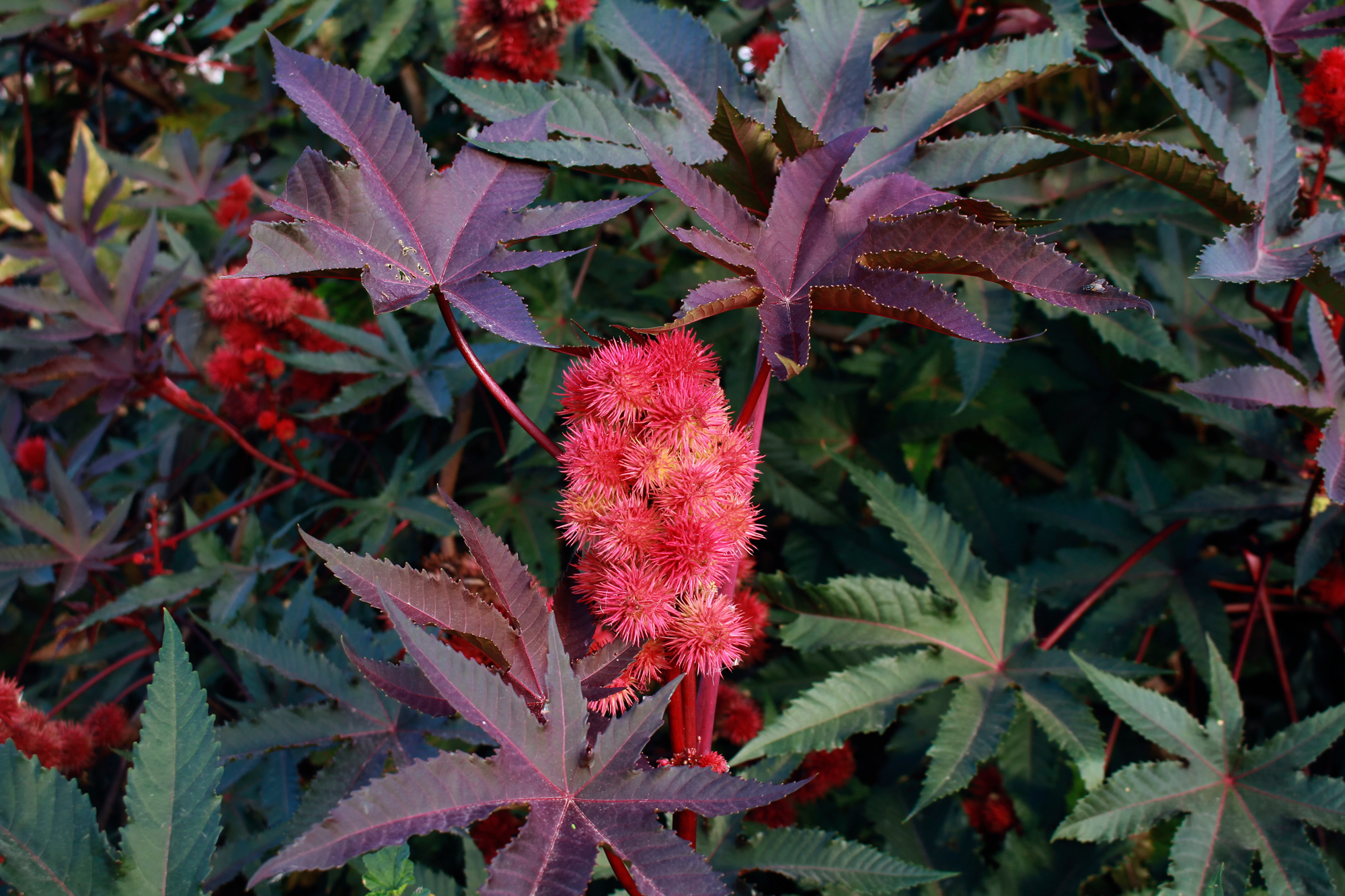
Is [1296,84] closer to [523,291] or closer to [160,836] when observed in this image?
[523,291]

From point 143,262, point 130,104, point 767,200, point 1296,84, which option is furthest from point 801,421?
point 130,104

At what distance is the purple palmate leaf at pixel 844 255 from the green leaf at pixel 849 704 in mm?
598

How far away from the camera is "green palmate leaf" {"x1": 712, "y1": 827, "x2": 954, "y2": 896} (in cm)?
105

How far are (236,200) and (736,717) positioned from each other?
209cm

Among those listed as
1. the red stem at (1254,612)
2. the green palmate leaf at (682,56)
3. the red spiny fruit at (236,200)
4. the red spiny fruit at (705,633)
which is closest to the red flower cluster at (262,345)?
the red spiny fruit at (236,200)

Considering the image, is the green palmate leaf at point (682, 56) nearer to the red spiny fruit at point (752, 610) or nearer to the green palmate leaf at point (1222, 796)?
the red spiny fruit at point (752, 610)

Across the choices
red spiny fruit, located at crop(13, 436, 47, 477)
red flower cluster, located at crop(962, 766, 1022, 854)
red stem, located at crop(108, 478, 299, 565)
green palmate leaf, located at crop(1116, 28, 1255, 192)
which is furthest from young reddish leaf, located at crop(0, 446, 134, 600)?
green palmate leaf, located at crop(1116, 28, 1255, 192)

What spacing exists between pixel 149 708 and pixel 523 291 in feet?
4.41

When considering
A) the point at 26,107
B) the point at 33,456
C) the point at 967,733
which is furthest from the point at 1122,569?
the point at 26,107

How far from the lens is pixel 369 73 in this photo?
209cm

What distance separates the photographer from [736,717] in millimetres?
1502

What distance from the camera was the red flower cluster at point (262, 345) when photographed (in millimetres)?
1830

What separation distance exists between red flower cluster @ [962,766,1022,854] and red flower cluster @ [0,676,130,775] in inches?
66.8

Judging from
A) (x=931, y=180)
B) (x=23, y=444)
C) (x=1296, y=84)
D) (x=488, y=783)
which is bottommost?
(x=23, y=444)
